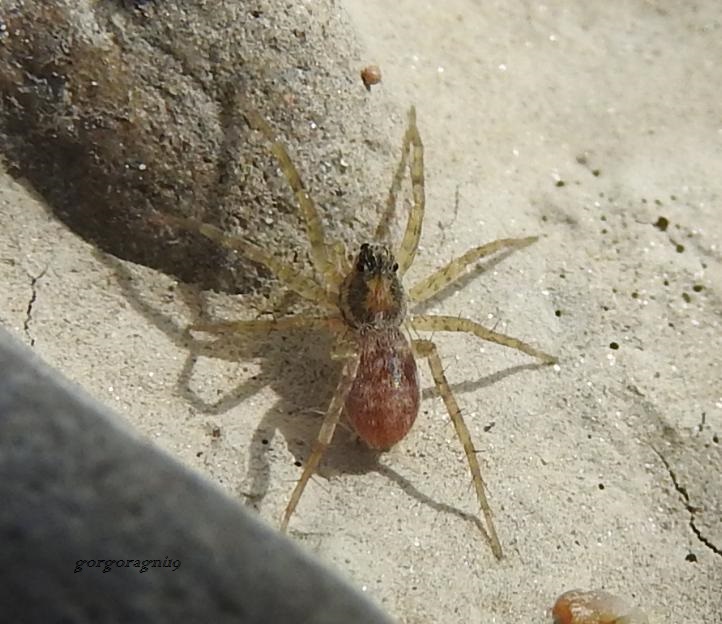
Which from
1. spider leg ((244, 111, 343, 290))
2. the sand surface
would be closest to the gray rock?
the sand surface

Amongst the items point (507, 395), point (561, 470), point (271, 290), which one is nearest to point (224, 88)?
point (271, 290)

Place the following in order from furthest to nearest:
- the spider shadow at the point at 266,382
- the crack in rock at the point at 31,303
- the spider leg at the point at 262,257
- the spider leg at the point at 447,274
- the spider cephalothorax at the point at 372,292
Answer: the spider leg at the point at 447,274 < the spider cephalothorax at the point at 372,292 < the spider leg at the point at 262,257 < the spider shadow at the point at 266,382 < the crack in rock at the point at 31,303

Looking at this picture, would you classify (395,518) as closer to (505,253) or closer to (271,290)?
(271,290)

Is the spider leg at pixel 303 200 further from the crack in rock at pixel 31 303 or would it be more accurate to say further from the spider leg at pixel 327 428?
the crack in rock at pixel 31 303

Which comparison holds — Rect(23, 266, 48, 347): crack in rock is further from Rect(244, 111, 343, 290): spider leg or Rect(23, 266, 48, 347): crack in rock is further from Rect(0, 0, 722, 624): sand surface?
Rect(244, 111, 343, 290): spider leg

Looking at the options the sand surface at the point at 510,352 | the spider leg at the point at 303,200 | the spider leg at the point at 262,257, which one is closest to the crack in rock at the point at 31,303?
the sand surface at the point at 510,352

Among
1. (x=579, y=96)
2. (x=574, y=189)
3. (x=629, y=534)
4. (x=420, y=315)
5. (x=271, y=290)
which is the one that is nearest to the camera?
(x=629, y=534)

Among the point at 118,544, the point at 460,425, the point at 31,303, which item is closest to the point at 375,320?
the point at 460,425
